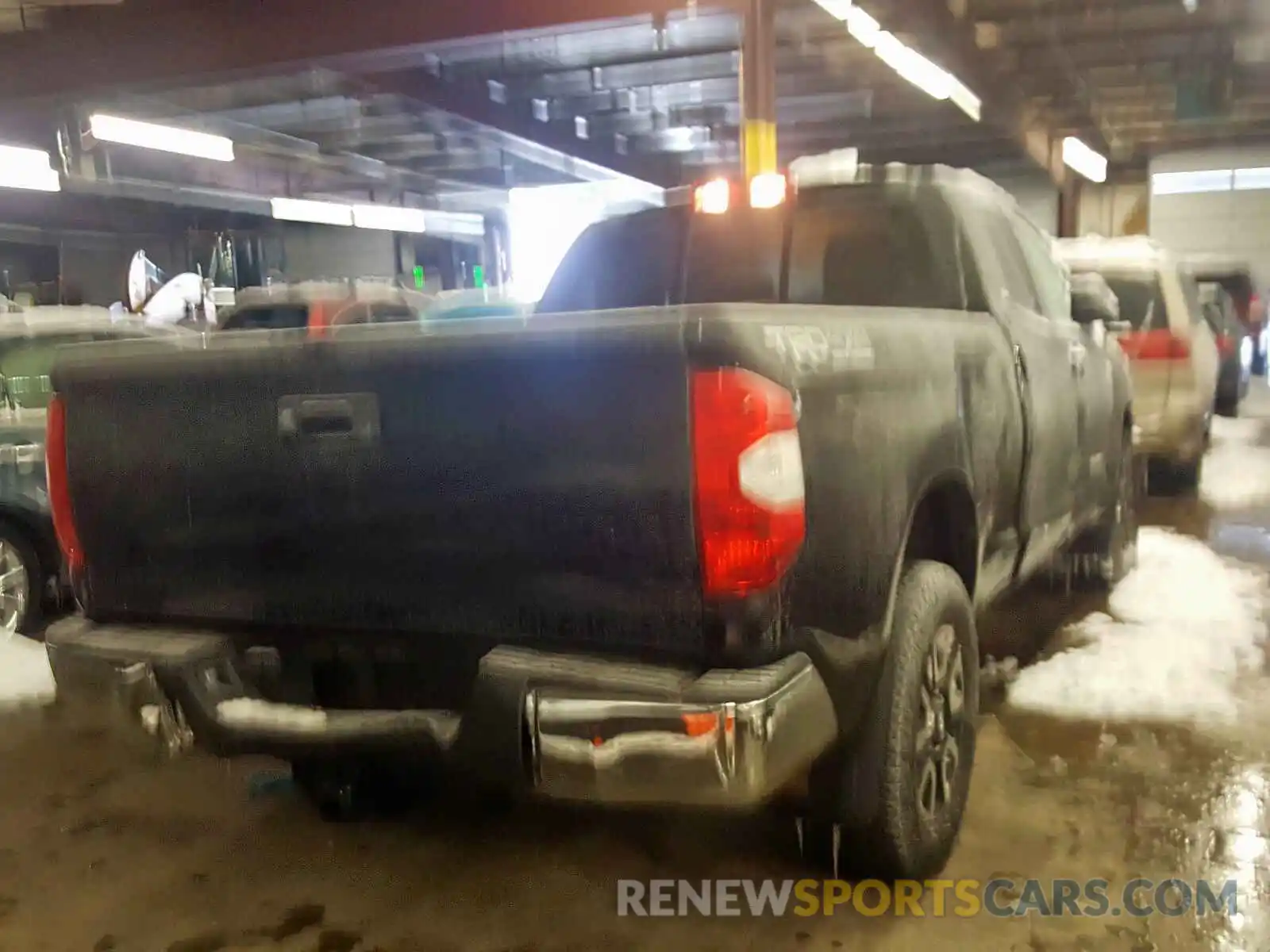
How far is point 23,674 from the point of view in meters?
4.92

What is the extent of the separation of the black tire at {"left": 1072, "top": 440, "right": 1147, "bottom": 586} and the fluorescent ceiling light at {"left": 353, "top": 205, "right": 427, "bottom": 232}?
15577mm

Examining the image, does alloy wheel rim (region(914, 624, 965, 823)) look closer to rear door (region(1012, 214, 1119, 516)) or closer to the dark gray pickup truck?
the dark gray pickup truck

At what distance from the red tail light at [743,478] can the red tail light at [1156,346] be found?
6.33 metres

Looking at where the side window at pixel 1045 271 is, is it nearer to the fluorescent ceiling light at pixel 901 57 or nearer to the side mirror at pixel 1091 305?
the side mirror at pixel 1091 305

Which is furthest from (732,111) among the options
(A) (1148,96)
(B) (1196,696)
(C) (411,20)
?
(B) (1196,696)

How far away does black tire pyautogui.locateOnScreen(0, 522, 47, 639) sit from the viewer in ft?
18.1

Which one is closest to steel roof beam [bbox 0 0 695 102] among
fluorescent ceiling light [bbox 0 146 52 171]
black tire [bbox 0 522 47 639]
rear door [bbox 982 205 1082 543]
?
fluorescent ceiling light [bbox 0 146 52 171]

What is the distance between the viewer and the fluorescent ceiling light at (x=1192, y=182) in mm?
20641

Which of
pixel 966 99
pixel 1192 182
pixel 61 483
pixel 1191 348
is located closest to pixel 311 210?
pixel 966 99

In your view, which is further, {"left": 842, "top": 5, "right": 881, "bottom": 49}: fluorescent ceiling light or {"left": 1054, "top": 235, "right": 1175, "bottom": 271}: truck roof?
{"left": 842, "top": 5, "right": 881, "bottom": 49}: fluorescent ceiling light

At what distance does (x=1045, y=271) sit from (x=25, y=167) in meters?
12.9

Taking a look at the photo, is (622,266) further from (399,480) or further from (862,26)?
(862,26)

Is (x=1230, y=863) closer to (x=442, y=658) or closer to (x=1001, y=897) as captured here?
(x=1001, y=897)

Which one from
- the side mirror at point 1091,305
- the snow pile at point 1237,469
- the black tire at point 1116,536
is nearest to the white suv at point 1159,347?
the snow pile at point 1237,469
